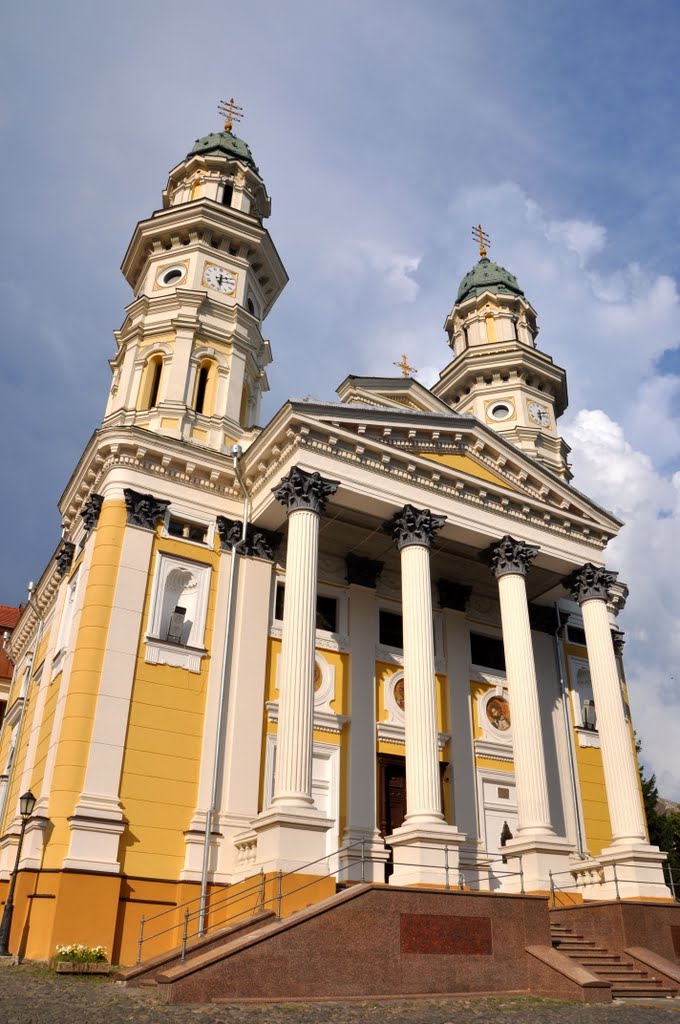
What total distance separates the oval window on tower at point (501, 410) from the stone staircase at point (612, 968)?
20.6 m

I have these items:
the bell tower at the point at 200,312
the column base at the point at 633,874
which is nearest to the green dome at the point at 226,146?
the bell tower at the point at 200,312

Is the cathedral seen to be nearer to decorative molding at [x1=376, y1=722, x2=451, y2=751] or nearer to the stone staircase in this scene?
decorative molding at [x1=376, y1=722, x2=451, y2=751]

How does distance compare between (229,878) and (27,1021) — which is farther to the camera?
(229,878)

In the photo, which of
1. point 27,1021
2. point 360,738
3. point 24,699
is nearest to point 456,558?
point 360,738

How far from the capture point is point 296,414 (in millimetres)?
19828

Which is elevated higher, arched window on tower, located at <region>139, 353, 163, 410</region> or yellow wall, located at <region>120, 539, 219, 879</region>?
arched window on tower, located at <region>139, 353, 163, 410</region>

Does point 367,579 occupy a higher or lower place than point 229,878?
higher

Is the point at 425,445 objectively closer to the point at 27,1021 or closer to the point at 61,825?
the point at 61,825

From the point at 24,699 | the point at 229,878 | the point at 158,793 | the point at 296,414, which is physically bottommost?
the point at 229,878

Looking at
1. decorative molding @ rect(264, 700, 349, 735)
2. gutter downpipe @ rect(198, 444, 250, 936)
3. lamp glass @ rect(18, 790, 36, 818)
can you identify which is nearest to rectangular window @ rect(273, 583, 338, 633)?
gutter downpipe @ rect(198, 444, 250, 936)

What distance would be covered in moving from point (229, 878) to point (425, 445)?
11703mm

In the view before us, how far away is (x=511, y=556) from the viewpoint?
72.2 feet

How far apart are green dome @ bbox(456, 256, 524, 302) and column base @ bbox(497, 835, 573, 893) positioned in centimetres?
2543

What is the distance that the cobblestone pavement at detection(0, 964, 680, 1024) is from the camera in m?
9.70
